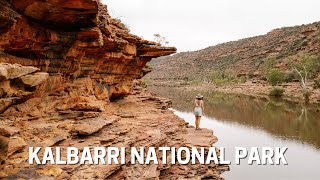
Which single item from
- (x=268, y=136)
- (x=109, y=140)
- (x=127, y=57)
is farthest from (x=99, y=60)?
(x=268, y=136)

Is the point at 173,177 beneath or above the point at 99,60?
beneath

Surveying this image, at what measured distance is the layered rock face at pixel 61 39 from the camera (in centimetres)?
665

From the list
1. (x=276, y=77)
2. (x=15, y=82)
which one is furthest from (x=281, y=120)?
(x=276, y=77)

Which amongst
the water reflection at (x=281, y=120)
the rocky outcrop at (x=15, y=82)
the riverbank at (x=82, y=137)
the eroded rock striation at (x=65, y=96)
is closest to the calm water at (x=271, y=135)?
the water reflection at (x=281, y=120)

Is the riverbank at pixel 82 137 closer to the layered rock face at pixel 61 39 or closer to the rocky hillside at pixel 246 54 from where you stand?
the layered rock face at pixel 61 39

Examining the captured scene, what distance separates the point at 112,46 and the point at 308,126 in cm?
1570

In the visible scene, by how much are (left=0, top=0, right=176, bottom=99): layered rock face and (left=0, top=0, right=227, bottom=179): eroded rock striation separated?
19 mm

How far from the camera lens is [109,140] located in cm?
705

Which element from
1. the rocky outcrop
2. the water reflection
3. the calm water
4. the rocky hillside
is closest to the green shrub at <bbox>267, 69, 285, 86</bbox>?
the rocky hillside

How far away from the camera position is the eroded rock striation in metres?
5.36

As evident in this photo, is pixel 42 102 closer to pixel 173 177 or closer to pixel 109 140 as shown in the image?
pixel 109 140

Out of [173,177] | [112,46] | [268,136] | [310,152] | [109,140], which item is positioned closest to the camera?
[109,140]

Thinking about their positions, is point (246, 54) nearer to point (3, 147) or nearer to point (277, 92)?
point (277, 92)

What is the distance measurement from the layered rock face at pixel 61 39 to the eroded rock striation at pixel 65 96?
2 cm
